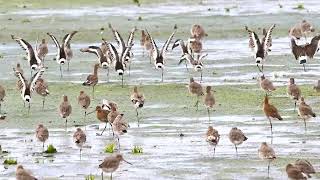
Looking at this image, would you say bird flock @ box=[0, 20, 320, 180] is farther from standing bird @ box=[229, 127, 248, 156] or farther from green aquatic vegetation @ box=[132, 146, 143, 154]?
green aquatic vegetation @ box=[132, 146, 143, 154]

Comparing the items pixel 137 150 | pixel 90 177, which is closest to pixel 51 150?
pixel 137 150

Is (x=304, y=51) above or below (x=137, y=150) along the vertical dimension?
above

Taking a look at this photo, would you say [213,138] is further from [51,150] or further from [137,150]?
[51,150]

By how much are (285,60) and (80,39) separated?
34.6 ft

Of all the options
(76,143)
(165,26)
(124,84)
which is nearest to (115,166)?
(76,143)

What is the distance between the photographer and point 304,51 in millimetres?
32781

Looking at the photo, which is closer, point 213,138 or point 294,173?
point 294,173

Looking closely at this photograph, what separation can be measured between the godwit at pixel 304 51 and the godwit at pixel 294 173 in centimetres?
1531

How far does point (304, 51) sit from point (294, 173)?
53.3 feet

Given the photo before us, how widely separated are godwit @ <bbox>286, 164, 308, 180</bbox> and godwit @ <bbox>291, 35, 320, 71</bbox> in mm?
15313

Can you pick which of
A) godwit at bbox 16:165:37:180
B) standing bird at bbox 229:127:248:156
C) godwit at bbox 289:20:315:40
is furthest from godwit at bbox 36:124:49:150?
godwit at bbox 289:20:315:40

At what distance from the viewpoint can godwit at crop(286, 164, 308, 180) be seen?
16.8 meters

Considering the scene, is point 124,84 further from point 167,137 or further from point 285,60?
point 167,137

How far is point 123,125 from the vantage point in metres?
21.0
